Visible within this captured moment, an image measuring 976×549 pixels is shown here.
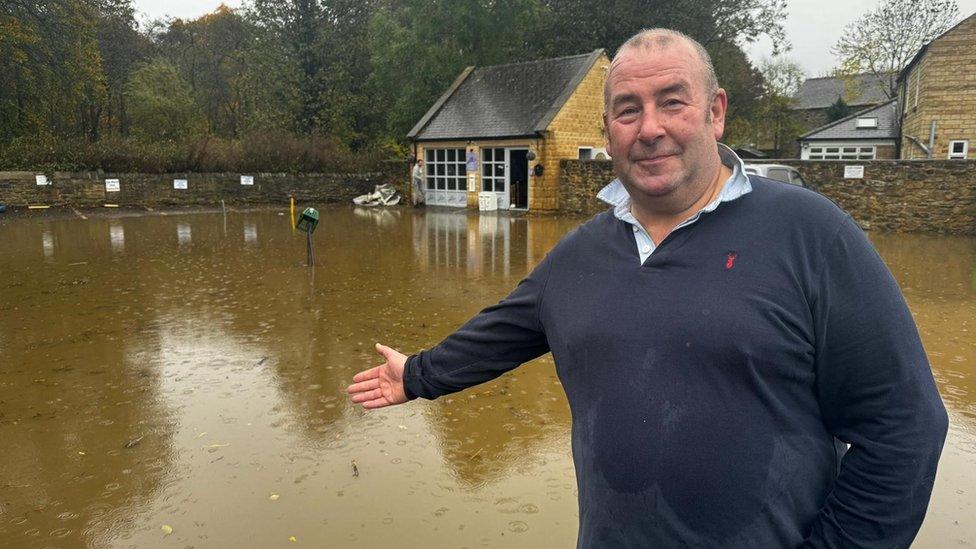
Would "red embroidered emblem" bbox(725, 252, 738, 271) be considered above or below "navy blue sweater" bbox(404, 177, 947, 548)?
above

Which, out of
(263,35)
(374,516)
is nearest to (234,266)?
(374,516)

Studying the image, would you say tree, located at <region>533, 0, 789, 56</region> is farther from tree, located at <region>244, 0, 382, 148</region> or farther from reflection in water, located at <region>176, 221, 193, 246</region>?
reflection in water, located at <region>176, 221, 193, 246</region>

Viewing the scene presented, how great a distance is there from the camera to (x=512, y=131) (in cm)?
2336

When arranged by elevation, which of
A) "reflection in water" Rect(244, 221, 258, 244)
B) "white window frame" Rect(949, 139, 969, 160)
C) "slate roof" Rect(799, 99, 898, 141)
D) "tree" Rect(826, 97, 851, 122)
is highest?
"tree" Rect(826, 97, 851, 122)

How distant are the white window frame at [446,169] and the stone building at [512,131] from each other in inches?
1.4

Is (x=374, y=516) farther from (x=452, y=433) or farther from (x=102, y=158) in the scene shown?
(x=102, y=158)

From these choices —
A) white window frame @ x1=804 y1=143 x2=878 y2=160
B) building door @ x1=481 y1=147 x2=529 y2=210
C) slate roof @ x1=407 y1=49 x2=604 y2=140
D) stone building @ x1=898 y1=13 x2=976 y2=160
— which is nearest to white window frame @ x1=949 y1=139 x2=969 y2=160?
stone building @ x1=898 y1=13 x2=976 y2=160

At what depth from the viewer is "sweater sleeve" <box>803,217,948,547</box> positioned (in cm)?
148

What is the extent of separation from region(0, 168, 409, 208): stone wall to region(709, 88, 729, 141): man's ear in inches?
997

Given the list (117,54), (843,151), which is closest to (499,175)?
(843,151)

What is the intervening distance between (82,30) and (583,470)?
2860 centimetres

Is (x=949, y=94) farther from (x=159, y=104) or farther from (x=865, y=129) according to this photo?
(x=159, y=104)

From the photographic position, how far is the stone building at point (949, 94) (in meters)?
24.7

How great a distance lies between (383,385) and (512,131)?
21.6 m
